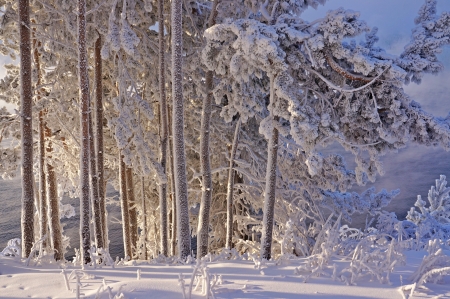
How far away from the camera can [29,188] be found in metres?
7.23

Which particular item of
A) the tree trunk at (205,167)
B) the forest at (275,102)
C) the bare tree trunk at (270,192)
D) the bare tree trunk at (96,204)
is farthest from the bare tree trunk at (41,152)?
the bare tree trunk at (270,192)

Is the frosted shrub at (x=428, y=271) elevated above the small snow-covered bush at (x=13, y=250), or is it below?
above

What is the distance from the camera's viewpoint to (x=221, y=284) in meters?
3.59

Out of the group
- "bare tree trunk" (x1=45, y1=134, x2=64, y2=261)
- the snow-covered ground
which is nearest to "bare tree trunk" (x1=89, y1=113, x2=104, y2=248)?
the snow-covered ground

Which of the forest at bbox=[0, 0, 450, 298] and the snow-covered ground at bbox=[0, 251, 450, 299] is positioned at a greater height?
the forest at bbox=[0, 0, 450, 298]

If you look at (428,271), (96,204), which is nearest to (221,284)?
(428,271)

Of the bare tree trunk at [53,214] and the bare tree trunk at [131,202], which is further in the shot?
the bare tree trunk at [131,202]

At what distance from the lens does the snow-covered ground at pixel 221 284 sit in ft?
11.1

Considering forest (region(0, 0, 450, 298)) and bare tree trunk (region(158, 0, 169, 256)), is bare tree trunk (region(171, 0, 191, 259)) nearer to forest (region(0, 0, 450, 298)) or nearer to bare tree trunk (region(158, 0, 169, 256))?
forest (region(0, 0, 450, 298))

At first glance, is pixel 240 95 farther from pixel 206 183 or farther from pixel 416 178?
pixel 416 178

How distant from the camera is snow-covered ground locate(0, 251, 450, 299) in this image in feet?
11.1

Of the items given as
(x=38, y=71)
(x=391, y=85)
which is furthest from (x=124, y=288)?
(x=38, y=71)

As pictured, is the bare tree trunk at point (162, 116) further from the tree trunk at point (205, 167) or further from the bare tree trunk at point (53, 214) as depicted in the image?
the bare tree trunk at point (53, 214)

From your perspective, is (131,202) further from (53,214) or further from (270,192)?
(270,192)
